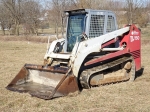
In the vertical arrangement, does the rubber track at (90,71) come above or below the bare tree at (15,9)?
below

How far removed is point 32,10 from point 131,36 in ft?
118

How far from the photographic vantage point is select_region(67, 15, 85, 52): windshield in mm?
7438

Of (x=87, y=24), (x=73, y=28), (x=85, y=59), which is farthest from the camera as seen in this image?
(x=73, y=28)

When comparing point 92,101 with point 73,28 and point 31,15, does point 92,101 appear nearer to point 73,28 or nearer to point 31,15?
point 73,28

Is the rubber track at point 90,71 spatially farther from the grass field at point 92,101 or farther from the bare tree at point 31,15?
the bare tree at point 31,15

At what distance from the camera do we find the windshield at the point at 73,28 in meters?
7.44

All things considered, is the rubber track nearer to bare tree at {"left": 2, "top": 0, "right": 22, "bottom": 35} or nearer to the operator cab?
the operator cab

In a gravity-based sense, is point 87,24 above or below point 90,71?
above

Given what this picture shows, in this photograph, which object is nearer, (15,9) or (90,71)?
(90,71)

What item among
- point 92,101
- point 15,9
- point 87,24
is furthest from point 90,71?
point 15,9

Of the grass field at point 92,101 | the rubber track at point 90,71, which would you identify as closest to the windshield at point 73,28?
the rubber track at point 90,71

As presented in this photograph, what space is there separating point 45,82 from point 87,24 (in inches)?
74.9

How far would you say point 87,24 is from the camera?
718cm

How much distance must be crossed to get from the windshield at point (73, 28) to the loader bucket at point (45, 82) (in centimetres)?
106
